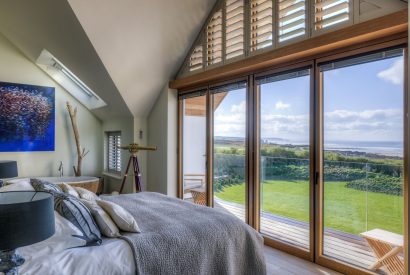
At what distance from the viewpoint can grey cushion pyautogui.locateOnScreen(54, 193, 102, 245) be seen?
1.96 m

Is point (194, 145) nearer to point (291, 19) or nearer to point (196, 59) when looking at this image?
point (196, 59)

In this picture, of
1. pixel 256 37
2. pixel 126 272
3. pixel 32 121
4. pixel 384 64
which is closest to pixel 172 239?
pixel 126 272

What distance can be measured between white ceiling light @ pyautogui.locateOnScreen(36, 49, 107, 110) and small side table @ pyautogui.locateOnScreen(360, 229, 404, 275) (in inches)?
187

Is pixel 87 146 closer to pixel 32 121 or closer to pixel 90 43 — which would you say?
pixel 32 121

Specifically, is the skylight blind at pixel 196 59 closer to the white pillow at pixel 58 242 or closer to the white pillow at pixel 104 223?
the white pillow at pixel 104 223

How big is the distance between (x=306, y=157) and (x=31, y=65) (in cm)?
518

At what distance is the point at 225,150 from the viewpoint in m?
4.35

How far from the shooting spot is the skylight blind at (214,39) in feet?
14.2

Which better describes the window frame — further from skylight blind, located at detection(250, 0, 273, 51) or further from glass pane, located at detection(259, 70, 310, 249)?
skylight blind, located at detection(250, 0, 273, 51)

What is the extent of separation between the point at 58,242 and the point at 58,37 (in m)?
3.21

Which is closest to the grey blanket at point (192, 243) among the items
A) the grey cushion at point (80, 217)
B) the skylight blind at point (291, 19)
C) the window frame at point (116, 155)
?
the grey cushion at point (80, 217)

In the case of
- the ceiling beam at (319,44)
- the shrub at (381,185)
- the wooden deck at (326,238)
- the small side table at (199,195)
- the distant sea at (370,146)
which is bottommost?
the wooden deck at (326,238)

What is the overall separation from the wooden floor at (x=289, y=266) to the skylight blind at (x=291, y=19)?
2.43 meters

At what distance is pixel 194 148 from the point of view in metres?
4.96
